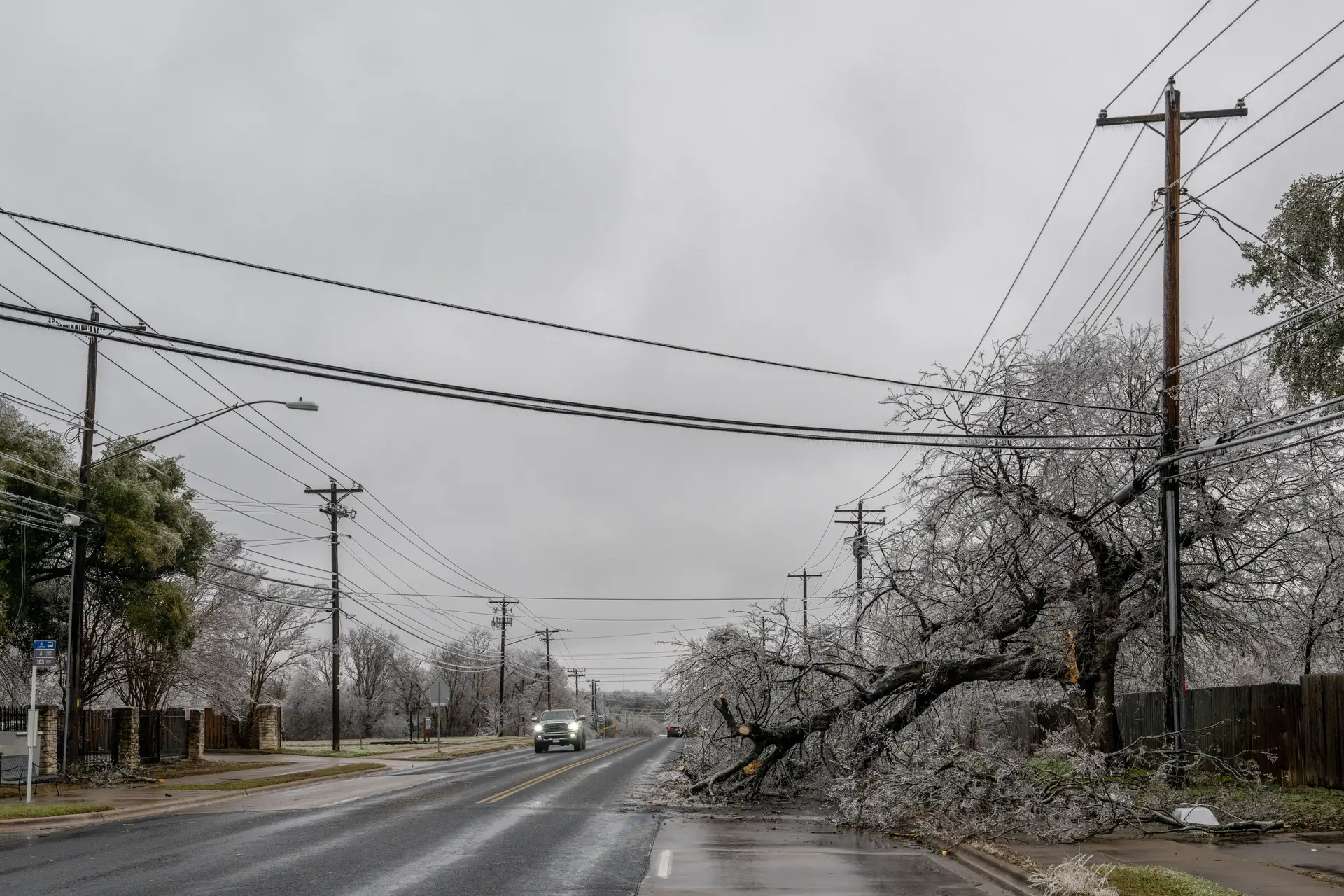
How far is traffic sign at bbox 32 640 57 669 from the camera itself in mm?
20312

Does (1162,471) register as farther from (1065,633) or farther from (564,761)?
(564,761)

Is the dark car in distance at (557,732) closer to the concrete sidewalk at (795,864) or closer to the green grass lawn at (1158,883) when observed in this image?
the concrete sidewalk at (795,864)

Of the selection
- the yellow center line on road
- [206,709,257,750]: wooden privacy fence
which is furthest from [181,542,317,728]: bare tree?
the yellow center line on road

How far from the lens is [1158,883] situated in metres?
9.69

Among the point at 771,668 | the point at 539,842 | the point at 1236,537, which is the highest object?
the point at 1236,537

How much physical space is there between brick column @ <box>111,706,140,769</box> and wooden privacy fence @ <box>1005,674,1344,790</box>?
74.0 ft

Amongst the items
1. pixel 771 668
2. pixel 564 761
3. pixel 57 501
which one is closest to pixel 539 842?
pixel 771 668

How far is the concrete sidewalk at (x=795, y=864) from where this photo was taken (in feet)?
34.5

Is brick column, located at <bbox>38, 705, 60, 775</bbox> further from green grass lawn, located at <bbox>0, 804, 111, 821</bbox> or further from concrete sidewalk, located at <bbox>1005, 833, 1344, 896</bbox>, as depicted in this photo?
concrete sidewalk, located at <bbox>1005, 833, 1344, 896</bbox>

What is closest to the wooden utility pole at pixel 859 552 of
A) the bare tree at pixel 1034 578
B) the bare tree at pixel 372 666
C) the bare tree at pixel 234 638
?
the bare tree at pixel 1034 578

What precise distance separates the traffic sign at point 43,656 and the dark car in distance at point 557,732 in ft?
97.9

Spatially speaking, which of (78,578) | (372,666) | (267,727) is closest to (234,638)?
(267,727)

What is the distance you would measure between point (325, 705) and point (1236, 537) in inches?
3383

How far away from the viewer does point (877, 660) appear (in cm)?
2045
